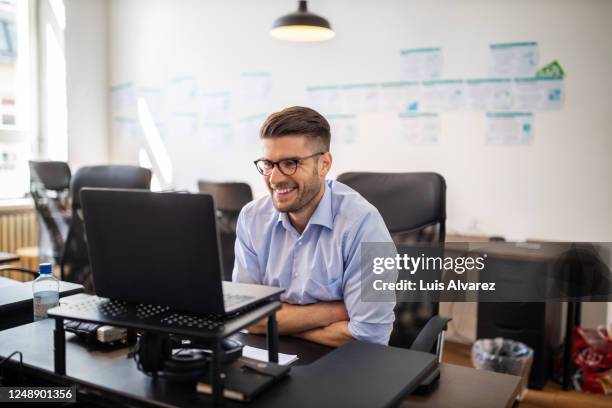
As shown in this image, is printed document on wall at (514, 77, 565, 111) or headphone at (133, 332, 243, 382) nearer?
headphone at (133, 332, 243, 382)

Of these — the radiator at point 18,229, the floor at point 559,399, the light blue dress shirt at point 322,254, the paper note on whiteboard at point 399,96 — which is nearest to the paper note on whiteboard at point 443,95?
the paper note on whiteboard at point 399,96

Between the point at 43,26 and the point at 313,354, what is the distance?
4.23m

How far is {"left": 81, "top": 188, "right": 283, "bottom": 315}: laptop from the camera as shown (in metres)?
0.89

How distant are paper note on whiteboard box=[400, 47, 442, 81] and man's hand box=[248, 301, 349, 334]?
226 centimetres

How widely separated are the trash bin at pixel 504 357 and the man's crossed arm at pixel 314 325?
5.19 ft

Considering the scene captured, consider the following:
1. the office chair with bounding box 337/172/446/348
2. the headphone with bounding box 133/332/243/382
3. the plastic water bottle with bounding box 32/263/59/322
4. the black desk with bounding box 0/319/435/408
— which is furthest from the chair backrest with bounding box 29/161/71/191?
the headphone with bounding box 133/332/243/382

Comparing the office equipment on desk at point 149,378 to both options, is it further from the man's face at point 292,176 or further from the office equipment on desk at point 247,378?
the man's face at point 292,176

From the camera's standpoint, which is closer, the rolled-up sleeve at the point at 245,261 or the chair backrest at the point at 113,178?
the rolled-up sleeve at the point at 245,261

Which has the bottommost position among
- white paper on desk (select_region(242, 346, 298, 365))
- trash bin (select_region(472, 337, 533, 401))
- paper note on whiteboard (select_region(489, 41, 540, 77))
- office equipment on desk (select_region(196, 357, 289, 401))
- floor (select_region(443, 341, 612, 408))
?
floor (select_region(443, 341, 612, 408))

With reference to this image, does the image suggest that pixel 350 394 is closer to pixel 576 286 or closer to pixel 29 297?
pixel 29 297

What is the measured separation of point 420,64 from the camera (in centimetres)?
340

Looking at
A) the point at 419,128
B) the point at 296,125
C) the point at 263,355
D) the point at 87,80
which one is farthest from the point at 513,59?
the point at 87,80

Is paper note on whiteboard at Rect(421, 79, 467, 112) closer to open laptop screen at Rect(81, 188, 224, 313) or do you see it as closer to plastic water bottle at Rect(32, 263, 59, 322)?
plastic water bottle at Rect(32, 263, 59, 322)

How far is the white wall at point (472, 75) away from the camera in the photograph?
2965mm
